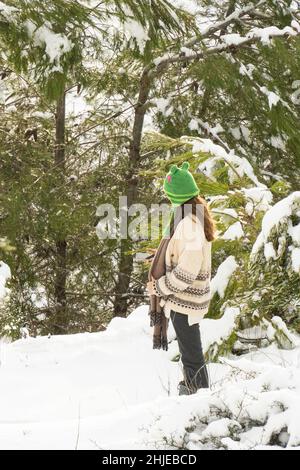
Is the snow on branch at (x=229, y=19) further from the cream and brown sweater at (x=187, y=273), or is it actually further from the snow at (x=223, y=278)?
the cream and brown sweater at (x=187, y=273)

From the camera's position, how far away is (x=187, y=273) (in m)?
3.59

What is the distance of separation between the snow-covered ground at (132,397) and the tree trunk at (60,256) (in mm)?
3126

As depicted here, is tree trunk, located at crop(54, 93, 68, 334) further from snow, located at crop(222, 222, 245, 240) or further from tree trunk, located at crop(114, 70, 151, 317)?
snow, located at crop(222, 222, 245, 240)

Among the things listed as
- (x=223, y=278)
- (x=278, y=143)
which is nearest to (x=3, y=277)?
(x=223, y=278)

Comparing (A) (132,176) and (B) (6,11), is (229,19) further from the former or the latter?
(B) (6,11)

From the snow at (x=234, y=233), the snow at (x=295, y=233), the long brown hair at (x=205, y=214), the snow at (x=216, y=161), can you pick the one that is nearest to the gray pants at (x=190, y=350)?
the long brown hair at (x=205, y=214)

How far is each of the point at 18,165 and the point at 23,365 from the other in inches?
170

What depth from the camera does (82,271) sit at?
9.48 meters

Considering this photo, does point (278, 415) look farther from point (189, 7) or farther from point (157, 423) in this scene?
point (189, 7)

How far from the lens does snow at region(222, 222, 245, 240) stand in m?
4.89

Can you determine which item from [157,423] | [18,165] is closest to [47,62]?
[18,165]

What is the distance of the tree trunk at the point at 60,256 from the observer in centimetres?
908

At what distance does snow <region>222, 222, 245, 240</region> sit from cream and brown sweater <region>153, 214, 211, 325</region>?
1198 mm

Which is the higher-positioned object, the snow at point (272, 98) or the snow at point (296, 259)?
the snow at point (272, 98)
